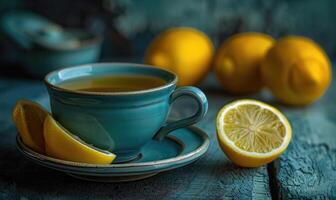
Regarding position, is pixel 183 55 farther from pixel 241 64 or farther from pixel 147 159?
pixel 147 159

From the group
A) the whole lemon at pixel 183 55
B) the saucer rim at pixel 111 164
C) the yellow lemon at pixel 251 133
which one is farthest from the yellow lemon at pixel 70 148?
the whole lemon at pixel 183 55

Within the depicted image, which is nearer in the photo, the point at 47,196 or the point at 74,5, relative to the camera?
the point at 47,196

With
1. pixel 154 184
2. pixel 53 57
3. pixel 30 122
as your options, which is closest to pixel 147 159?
pixel 154 184

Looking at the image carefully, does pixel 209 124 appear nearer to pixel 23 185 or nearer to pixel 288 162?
pixel 288 162

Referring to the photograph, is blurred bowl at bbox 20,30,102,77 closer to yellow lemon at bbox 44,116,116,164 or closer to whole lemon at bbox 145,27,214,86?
whole lemon at bbox 145,27,214,86

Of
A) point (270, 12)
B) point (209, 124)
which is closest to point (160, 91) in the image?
point (209, 124)

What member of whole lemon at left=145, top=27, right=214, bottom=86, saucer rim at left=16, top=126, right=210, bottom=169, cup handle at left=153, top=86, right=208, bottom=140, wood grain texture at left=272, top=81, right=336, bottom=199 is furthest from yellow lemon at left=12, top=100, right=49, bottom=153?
whole lemon at left=145, top=27, right=214, bottom=86
